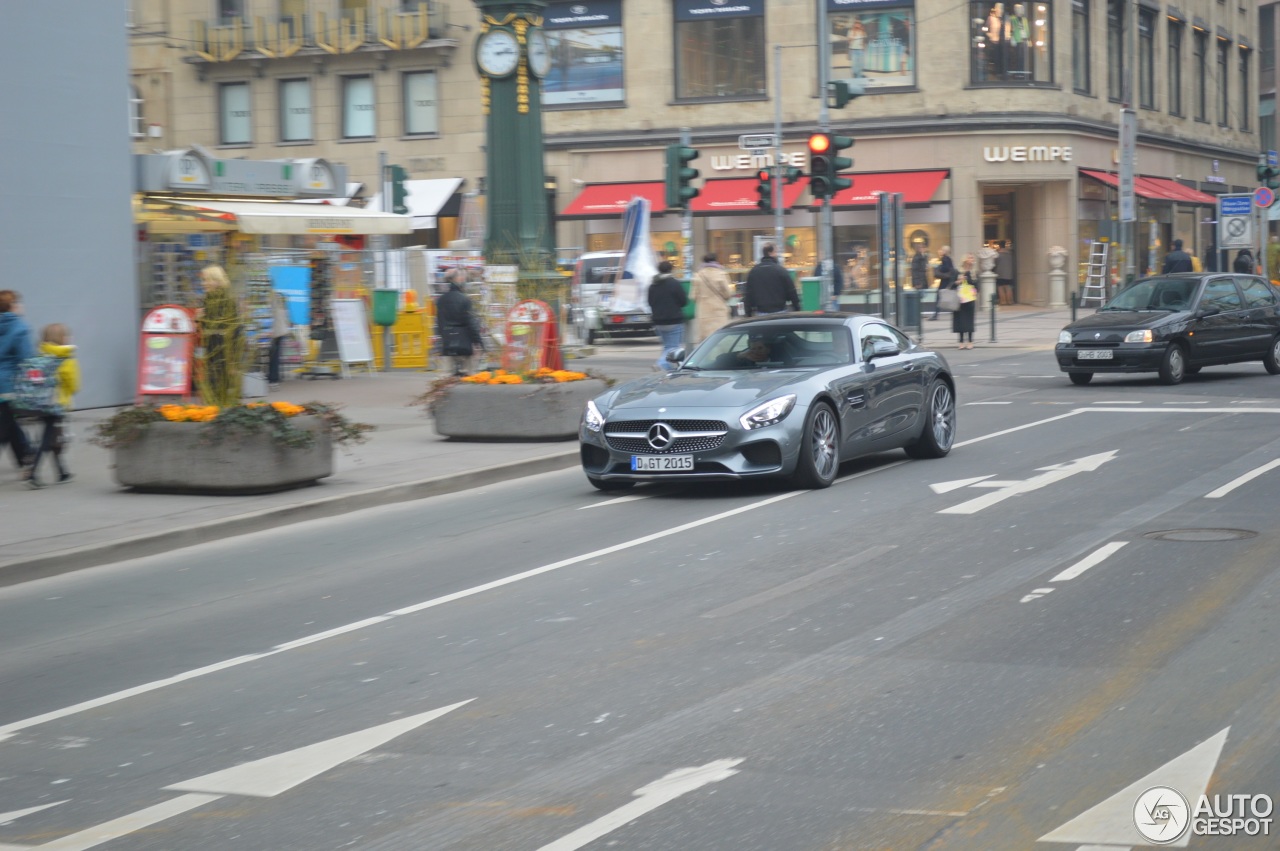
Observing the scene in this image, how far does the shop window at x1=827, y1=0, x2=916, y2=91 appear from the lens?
44.8 meters

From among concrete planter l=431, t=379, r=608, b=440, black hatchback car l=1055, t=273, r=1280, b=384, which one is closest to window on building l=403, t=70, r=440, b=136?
black hatchback car l=1055, t=273, r=1280, b=384

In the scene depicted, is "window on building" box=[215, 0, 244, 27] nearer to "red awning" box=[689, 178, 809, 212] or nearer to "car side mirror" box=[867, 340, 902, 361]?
"red awning" box=[689, 178, 809, 212]

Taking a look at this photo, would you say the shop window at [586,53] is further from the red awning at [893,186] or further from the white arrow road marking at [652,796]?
the white arrow road marking at [652,796]

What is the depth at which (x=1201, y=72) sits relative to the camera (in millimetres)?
59562

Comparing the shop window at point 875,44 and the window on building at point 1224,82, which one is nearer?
the shop window at point 875,44

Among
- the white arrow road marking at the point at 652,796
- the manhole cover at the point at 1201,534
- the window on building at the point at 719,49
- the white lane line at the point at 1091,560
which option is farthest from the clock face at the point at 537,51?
the window on building at the point at 719,49

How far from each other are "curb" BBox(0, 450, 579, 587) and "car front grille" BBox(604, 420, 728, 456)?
6.70ft

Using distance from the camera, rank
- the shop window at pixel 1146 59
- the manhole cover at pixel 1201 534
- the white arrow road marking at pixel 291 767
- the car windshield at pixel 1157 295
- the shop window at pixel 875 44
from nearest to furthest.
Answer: the white arrow road marking at pixel 291 767, the manhole cover at pixel 1201 534, the car windshield at pixel 1157 295, the shop window at pixel 875 44, the shop window at pixel 1146 59

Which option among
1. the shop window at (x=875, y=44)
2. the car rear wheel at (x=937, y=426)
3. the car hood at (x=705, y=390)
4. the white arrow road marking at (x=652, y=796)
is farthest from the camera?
the shop window at (x=875, y=44)

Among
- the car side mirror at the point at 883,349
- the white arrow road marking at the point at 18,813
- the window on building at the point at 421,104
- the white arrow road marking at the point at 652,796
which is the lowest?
the white arrow road marking at the point at 18,813

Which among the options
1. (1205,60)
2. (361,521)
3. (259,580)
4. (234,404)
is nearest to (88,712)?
(259,580)

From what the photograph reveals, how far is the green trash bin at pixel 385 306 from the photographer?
86.7 ft

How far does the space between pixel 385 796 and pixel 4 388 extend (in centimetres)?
932

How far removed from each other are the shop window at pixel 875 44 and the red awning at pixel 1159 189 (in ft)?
20.0
